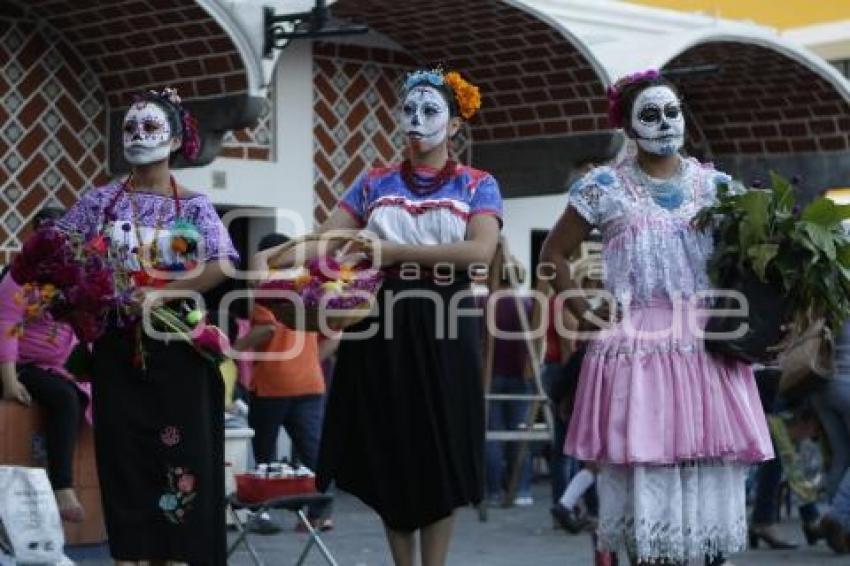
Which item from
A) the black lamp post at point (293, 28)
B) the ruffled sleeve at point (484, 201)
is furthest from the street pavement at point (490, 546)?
the ruffled sleeve at point (484, 201)

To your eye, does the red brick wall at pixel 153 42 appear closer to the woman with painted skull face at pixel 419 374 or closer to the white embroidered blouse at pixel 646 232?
the woman with painted skull face at pixel 419 374

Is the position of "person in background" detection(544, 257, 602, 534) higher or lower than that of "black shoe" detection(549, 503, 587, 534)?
higher

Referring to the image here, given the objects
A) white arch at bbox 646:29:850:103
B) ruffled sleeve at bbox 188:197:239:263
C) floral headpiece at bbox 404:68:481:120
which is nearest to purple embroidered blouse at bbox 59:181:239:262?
ruffled sleeve at bbox 188:197:239:263

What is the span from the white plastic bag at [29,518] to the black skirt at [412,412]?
2.58 meters

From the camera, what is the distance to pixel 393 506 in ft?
24.2

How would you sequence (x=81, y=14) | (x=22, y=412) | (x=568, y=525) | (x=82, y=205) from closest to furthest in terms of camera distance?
(x=82, y=205), (x=22, y=412), (x=568, y=525), (x=81, y=14)

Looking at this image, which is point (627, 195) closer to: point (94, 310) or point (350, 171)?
point (94, 310)

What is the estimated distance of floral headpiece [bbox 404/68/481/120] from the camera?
7.66 meters

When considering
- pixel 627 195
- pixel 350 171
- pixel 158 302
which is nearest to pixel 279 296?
pixel 158 302

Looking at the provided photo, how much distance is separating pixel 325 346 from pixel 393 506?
579 centimetres

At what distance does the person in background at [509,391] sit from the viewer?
14.7 meters

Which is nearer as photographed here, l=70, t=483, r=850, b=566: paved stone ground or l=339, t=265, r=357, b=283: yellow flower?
l=339, t=265, r=357, b=283: yellow flower

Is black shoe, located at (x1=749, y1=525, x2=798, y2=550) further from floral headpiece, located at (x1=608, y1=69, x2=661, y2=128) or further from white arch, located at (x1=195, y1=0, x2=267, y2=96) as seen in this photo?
floral headpiece, located at (x1=608, y1=69, x2=661, y2=128)

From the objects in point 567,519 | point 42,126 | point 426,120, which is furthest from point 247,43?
point 426,120
